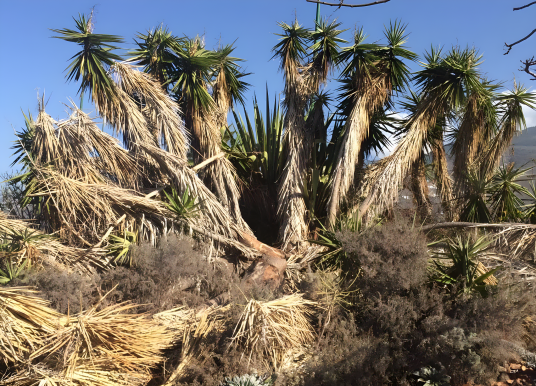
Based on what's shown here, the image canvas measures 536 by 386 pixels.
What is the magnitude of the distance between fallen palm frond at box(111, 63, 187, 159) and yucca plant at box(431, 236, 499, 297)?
5140mm

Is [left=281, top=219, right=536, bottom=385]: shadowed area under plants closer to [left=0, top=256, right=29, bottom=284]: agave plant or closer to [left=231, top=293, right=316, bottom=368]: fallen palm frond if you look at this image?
[left=231, top=293, right=316, bottom=368]: fallen palm frond

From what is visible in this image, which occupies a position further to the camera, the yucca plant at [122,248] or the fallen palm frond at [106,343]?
the yucca plant at [122,248]

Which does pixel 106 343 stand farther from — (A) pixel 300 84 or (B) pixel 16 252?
(A) pixel 300 84

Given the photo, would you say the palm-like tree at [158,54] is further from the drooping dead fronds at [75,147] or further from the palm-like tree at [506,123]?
the palm-like tree at [506,123]

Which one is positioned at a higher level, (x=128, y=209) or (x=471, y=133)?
(x=471, y=133)

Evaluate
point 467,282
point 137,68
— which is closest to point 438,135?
point 467,282

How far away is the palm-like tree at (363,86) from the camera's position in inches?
329

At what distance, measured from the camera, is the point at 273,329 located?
5.39 meters

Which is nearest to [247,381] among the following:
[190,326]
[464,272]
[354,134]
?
[190,326]

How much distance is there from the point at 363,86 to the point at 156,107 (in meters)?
4.14

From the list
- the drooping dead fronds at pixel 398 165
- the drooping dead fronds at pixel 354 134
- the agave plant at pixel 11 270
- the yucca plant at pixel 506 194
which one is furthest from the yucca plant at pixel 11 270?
the yucca plant at pixel 506 194

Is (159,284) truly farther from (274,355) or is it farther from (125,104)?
(125,104)

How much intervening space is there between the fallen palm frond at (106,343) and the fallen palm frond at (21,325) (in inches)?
4.8

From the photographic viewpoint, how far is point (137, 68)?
881 centimetres
